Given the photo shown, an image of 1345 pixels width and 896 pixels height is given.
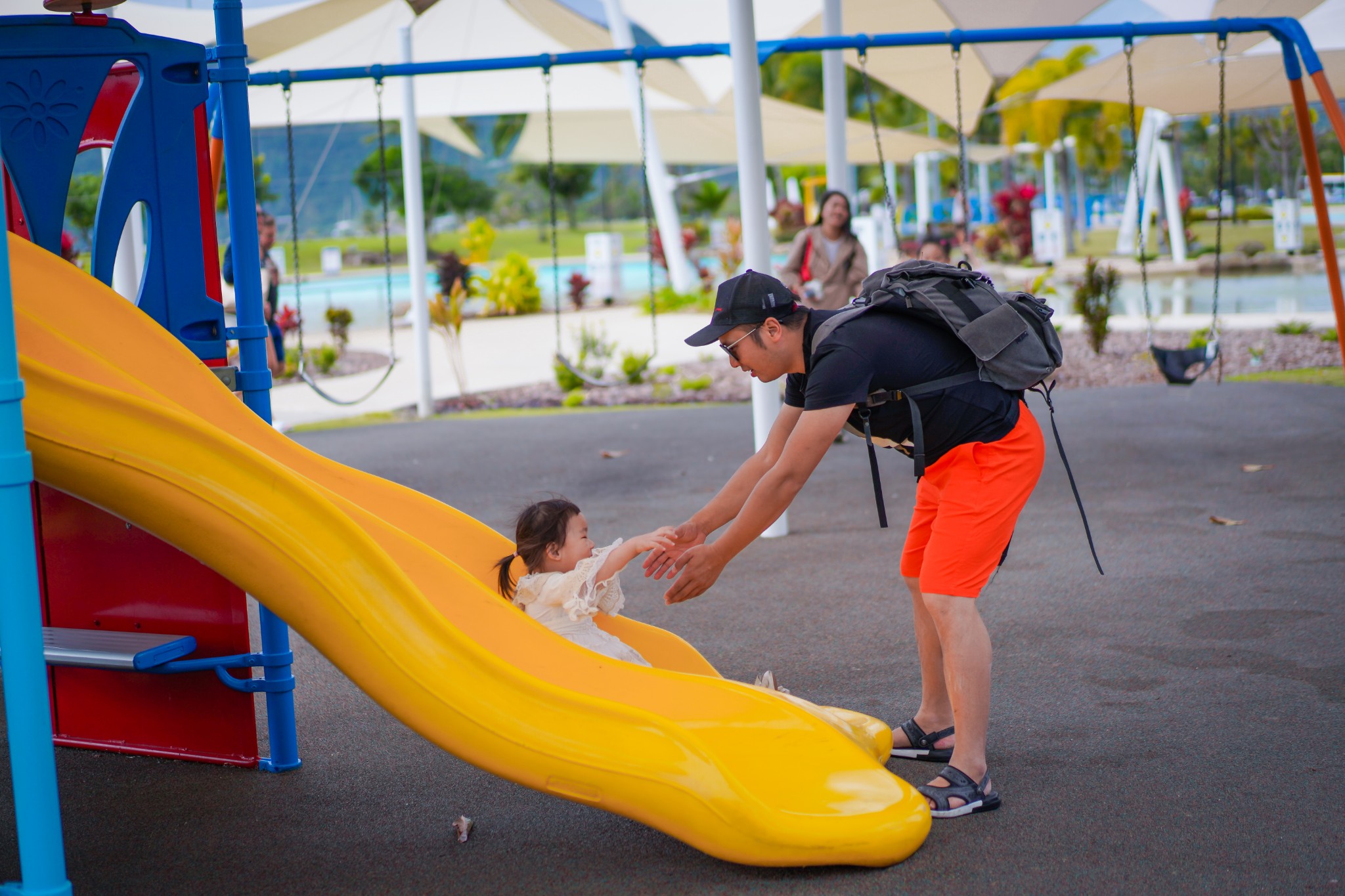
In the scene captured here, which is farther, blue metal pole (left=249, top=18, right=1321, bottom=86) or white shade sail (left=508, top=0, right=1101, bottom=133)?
white shade sail (left=508, top=0, right=1101, bottom=133)

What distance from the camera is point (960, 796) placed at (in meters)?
3.20

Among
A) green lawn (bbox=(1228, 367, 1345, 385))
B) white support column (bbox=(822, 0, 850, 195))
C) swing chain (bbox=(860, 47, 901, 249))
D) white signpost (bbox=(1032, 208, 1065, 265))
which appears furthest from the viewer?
white signpost (bbox=(1032, 208, 1065, 265))

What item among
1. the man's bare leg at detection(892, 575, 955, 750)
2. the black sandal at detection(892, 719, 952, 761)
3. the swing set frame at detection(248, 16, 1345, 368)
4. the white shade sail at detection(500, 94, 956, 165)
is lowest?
the black sandal at detection(892, 719, 952, 761)

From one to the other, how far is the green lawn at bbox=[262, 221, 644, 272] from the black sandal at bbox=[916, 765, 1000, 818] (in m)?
44.8

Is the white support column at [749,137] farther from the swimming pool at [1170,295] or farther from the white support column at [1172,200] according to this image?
the white support column at [1172,200]

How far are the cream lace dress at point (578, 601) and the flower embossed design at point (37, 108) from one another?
1.89 metres

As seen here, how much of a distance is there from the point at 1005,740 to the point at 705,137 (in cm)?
2023

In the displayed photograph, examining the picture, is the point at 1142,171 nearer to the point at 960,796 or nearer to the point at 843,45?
the point at 843,45

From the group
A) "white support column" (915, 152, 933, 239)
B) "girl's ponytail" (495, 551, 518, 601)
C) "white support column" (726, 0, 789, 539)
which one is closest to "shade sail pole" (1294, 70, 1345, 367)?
"white support column" (726, 0, 789, 539)

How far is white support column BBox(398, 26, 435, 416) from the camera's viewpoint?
10.8 m

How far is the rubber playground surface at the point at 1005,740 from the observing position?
298 cm

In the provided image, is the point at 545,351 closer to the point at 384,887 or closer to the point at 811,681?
the point at 811,681

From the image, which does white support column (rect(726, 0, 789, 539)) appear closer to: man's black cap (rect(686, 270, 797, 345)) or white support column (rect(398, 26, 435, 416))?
man's black cap (rect(686, 270, 797, 345))

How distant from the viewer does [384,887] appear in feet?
9.74
